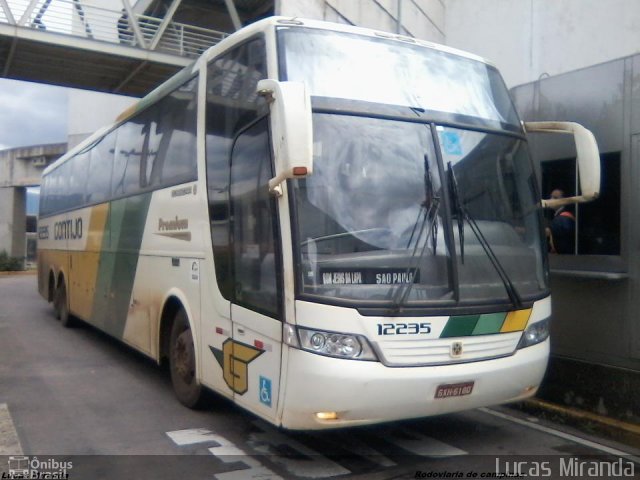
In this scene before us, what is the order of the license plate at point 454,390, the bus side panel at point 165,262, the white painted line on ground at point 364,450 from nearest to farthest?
the license plate at point 454,390
the white painted line on ground at point 364,450
the bus side panel at point 165,262

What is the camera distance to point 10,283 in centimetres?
2722

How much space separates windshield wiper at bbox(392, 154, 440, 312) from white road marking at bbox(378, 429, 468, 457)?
1.61m

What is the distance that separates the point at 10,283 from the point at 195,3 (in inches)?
518

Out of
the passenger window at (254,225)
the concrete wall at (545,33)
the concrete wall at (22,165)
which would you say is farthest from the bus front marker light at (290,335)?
the concrete wall at (22,165)

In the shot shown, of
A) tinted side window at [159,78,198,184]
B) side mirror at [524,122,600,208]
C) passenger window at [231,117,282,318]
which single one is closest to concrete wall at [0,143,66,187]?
tinted side window at [159,78,198,184]

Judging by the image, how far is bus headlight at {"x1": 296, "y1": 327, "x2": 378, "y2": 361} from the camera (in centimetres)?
480

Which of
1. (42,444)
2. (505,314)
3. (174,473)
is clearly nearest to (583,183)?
(505,314)

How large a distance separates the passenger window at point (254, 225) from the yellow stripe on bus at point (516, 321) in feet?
5.97

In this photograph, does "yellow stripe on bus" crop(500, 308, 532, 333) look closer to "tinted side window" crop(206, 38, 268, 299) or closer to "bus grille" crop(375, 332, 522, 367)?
"bus grille" crop(375, 332, 522, 367)

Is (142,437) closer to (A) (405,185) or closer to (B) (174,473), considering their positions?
(B) (174,473)

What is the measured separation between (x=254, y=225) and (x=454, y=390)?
2.01 metres

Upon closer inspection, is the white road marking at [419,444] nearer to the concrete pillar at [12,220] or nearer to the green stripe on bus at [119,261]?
the green stripe on bus at [119,261]

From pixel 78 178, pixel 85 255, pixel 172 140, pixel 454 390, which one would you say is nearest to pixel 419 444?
pixel 454 390

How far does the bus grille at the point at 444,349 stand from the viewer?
4895 mm
